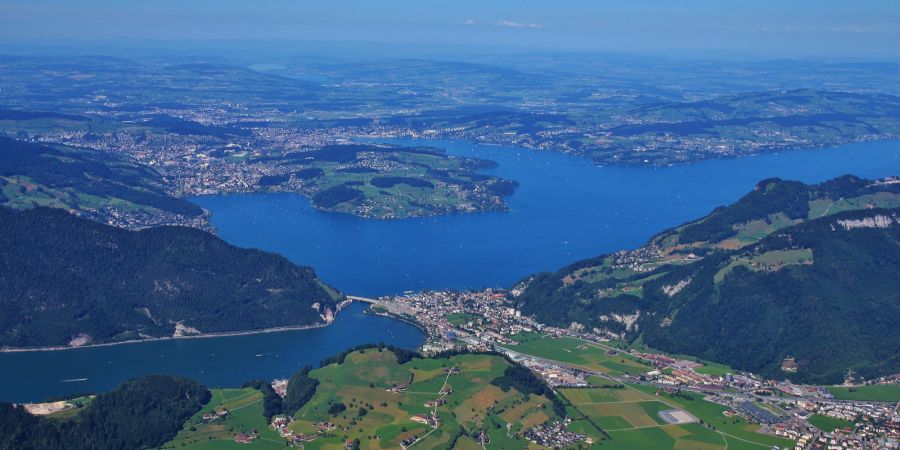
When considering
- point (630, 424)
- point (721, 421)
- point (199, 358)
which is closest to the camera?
point (630, 424)

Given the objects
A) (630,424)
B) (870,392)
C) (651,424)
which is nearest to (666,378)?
(651,424)

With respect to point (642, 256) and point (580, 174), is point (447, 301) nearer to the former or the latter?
point (642, 256)

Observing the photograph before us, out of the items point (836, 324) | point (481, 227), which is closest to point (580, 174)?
point (481, 227)

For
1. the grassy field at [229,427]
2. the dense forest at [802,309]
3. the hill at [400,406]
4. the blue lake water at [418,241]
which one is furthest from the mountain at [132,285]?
the dense forest at [802,309]

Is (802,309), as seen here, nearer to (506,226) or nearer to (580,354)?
(580,354)

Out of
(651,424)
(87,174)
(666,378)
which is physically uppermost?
(651,424)

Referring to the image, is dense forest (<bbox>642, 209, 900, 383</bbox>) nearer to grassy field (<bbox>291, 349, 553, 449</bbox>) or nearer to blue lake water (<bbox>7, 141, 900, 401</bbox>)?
grassy field (<bbox>291, 349, 553, 449</bbox>)

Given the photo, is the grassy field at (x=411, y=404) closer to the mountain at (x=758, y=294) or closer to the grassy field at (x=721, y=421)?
the grassy field at (x=721, y=421)
